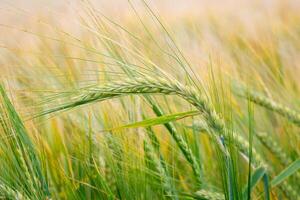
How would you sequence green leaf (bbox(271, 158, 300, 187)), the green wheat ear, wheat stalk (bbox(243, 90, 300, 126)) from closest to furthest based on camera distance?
1. the green wheat ear
2. green leaf (bbox(271, 158, 300, 187))
3. wheat stalk (bbox(243, 90, 300, 126))

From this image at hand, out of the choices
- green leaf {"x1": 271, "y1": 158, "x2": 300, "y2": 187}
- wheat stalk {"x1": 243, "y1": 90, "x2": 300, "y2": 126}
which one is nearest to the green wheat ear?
green leaf {"x1": 271, "y1": 158, "x2": 300, "y2": 187}

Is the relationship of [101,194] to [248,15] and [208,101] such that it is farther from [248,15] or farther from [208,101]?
[248,15]

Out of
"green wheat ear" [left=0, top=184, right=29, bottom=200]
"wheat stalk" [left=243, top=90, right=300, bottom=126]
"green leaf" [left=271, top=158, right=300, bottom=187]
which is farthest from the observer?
"wheat stalk" [left=243, top=90, right=300, bottom=126]

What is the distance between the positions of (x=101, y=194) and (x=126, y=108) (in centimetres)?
21

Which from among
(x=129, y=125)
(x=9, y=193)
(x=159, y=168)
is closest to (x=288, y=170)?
(x=159, y=168)

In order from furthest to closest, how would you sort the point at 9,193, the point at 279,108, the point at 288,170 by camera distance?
the point at 279,108, the point at 288,170, the point at 9,193

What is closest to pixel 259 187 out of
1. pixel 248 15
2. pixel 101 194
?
pixel 101 194

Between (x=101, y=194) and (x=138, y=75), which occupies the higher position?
(x=138, y=75)

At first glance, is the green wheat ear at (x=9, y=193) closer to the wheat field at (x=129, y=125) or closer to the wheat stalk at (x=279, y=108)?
the wheat field at (x=129, y=125)

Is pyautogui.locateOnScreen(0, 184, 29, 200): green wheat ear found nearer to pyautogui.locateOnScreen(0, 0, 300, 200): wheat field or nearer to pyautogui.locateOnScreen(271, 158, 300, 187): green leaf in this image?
pyautogui.locateOnScreen(0, 0, 300, 200): wheat field

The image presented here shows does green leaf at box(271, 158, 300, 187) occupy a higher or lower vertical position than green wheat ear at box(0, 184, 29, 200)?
lower

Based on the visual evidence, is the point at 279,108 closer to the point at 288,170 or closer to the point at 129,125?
the point at 288,170

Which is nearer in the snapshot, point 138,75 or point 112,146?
point 138,75

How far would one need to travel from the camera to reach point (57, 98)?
3.78 feet
